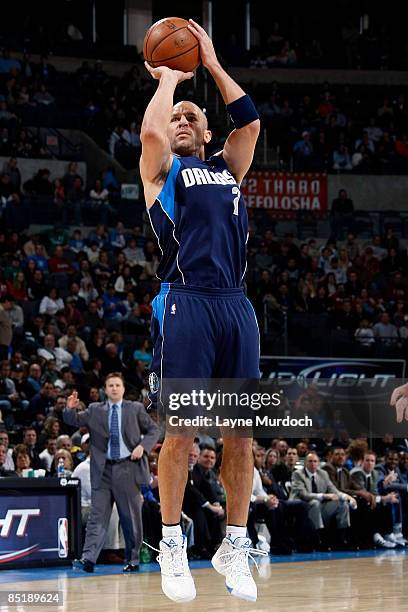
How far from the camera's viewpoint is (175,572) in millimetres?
6680

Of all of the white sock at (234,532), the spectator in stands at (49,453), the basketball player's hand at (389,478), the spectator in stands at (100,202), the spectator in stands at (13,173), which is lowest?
the basketball player's hand at (389,478)

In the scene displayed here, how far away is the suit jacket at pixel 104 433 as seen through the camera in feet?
42.9

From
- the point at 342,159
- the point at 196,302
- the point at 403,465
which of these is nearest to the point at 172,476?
the point at 196,302

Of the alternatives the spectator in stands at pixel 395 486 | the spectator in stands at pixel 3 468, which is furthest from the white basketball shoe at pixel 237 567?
the spectator in stands at pixel 395 486

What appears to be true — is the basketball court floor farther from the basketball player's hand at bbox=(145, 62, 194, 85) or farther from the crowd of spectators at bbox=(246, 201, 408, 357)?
the crowd of spectators at bbox=(246, 201, 408, 357)

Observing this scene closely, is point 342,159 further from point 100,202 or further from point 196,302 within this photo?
point 196,302

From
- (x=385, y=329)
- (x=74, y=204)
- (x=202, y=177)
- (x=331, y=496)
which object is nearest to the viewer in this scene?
(x=202, y=177)

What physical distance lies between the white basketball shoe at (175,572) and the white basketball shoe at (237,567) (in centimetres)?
26

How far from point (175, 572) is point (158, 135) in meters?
2.67

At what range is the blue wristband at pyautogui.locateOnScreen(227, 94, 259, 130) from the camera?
719cm

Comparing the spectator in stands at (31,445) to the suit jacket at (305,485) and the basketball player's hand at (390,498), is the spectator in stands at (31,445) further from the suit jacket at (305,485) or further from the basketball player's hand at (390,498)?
the basketball player's hand at (390,498)

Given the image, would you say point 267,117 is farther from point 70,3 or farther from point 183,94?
point 70,3

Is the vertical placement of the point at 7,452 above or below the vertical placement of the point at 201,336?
below

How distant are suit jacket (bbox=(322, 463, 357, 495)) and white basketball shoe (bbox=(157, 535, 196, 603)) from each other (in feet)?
31.8
